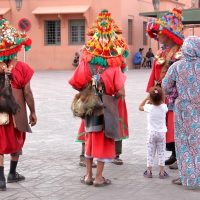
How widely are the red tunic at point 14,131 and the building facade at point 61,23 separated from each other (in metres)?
28.2

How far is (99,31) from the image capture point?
20.9ft

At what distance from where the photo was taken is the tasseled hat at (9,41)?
6.22 metres

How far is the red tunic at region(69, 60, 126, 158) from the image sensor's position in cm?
622

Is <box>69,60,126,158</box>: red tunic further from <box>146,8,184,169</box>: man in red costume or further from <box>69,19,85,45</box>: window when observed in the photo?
<box>69,19,85,45</box>: window

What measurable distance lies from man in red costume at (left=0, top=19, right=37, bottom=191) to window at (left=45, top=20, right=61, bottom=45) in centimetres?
2961

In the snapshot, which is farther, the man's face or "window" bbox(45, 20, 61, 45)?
"window" bbox(45, 20, 61, 45)

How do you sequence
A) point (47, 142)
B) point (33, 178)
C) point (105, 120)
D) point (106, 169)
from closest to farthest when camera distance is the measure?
point (105, 120) → point (33, 178) → point (106, 169) → point (47, 142)

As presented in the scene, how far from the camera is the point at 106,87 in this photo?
6.26 m

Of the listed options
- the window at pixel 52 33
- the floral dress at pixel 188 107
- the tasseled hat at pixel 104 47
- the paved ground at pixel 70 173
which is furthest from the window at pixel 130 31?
the floral dress at pixel 188 107

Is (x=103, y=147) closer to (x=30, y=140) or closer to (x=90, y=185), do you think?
(x=90, y=185)

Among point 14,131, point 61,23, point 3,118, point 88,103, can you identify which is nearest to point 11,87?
point 3,118

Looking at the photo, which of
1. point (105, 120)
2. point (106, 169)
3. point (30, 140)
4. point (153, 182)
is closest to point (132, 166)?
point (106, 169)

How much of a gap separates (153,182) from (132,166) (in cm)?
90

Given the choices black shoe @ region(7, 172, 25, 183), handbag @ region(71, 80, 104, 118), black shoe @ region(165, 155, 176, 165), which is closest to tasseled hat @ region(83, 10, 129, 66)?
handbag @ region(71, 80, 104, 118)
